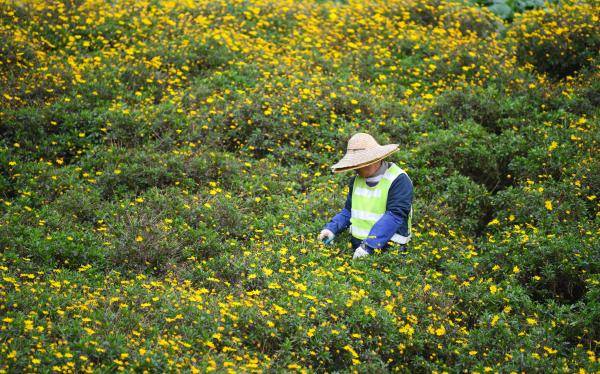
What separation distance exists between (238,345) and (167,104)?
4.68 metres

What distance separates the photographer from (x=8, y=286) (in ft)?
16.3

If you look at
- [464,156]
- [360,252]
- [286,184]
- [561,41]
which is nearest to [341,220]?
[360,252]

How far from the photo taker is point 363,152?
6035 mm

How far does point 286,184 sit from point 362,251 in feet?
→ 5.63

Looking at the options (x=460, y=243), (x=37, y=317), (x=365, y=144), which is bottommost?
(x=460, y=243)

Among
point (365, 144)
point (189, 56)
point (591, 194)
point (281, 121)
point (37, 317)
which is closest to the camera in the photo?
point (37, 317)

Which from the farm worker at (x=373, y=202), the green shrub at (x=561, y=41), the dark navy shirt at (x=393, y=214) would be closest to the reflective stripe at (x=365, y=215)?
the farm worker at (x=373, y=202)

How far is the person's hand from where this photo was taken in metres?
5.80

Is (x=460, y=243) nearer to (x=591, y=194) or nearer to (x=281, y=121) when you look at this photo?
(x=591, y=194)

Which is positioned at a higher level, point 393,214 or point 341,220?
point 393,214

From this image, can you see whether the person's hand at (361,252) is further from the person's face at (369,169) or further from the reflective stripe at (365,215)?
the person's face at (369,169)

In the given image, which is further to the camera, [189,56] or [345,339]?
[189,56]

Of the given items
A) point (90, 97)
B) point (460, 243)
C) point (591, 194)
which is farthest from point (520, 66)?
point (90, 97)

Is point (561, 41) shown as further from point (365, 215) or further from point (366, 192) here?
point (365, 215)
